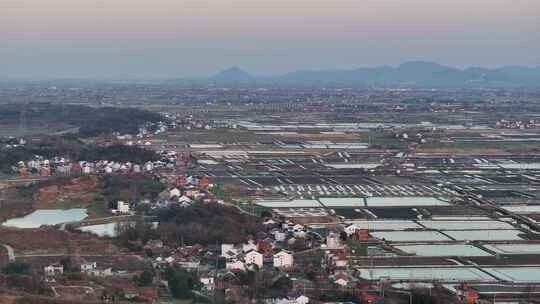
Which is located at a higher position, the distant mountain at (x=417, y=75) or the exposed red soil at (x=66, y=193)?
the exposed red soil at (x=66, y=193)

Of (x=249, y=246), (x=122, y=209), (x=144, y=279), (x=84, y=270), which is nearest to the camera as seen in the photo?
(x=144, y=279)

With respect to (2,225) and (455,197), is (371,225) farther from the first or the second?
(2,225)

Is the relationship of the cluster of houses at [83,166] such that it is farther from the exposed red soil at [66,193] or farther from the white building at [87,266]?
the white building at [87,266]

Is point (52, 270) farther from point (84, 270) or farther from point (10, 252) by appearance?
point (10, 252)

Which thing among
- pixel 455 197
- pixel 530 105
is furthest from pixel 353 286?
pixel 530 105

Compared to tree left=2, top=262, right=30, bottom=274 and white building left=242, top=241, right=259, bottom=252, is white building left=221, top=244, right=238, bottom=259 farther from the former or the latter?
tree left=2, top=262, right=30, bottom=274

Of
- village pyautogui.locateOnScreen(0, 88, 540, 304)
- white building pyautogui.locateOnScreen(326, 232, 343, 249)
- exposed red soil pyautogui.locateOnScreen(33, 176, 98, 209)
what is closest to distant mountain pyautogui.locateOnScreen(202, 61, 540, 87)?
village pyautogui.locateOnScreen(0, 88, 540, 304)

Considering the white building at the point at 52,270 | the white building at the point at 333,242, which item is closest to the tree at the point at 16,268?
the white building at the point at 52,270

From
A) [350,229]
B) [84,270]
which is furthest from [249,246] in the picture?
[84,270]
